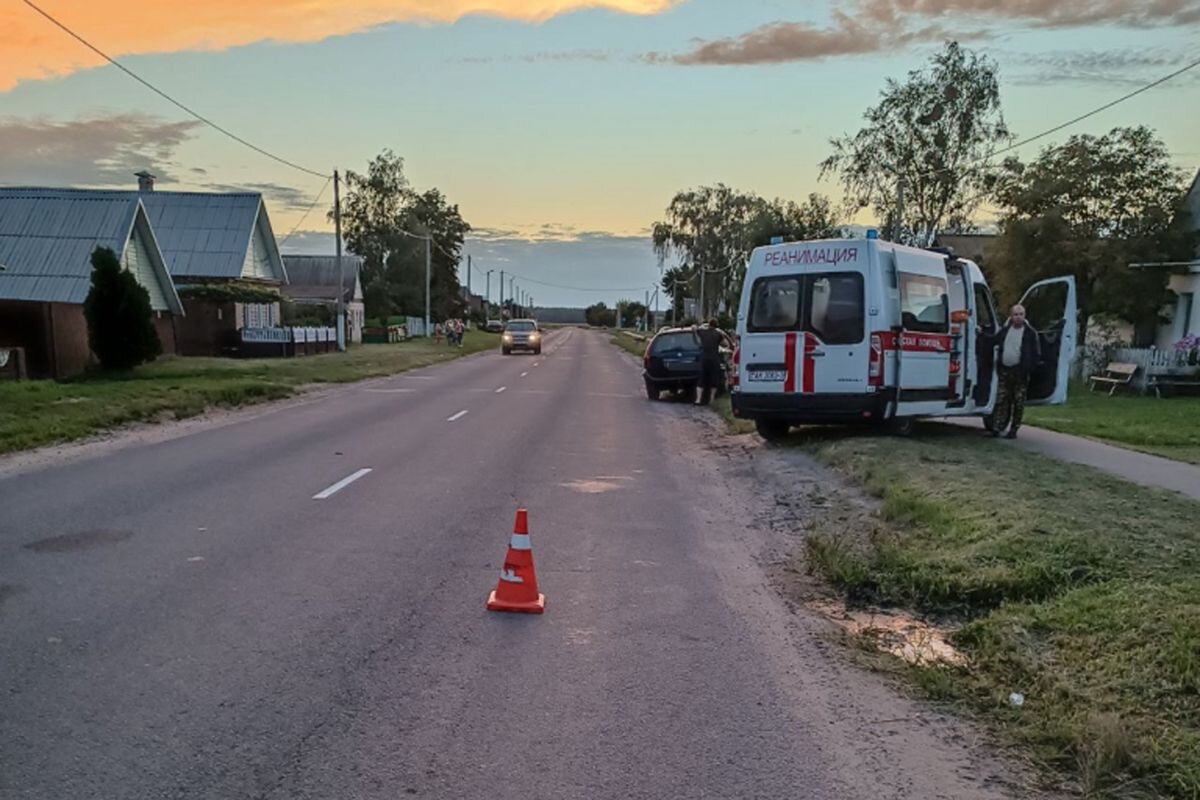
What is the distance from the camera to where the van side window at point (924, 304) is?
12562 millimetres

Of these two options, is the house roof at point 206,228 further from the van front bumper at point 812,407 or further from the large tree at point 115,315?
→ the van front bumper at point 812,407

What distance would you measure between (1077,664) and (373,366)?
99.9ft

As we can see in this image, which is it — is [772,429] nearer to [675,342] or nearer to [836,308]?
[836,308]

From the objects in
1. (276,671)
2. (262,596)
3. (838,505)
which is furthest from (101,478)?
(838,505)

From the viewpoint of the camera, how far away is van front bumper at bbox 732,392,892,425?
12.4 meters

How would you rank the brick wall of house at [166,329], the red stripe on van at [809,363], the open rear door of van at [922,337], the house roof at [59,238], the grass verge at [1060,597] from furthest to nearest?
the brick wall of house at [166,329] < the house roof at [59,238] < the red stripe on van at [809,363] < the open rear door of van at [922,337] < the grass verge at [1060,597]

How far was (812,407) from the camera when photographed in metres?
12.8

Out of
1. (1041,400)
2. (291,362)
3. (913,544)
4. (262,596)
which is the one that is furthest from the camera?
(291,362)

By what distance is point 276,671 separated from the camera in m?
4.72

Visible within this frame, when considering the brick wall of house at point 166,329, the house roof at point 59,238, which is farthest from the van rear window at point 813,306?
the brick wall of house at point 166,329

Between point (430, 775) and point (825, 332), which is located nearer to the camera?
point (430, 775)

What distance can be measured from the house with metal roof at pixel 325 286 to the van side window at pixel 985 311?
43940 millimetres

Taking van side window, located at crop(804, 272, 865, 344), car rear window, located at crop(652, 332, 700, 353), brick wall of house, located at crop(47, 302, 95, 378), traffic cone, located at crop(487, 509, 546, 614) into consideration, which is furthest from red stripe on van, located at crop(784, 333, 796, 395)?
brick wall of house, located at crop(47, 302, 95, 378)

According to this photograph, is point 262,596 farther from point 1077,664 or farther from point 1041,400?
point 1041,400
